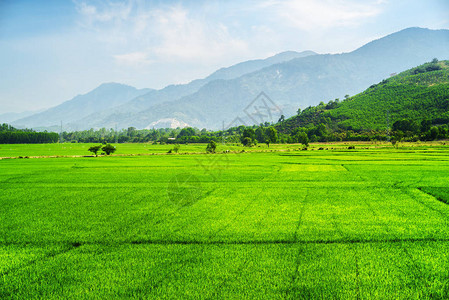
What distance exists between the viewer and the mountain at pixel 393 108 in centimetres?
11688

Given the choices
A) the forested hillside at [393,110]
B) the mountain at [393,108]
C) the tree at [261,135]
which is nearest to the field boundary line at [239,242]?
the forested hillside at [393,110]

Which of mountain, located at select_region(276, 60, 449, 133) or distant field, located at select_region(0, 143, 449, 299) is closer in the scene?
distant field, located at select_region(0, 143, 449, 299)

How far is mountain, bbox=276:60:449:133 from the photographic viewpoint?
383 feet

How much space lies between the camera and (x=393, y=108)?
132125 mm

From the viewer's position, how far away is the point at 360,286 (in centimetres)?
713

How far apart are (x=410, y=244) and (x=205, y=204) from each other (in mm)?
10181

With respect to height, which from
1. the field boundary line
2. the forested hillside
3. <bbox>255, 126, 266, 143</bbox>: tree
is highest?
the forested hillside

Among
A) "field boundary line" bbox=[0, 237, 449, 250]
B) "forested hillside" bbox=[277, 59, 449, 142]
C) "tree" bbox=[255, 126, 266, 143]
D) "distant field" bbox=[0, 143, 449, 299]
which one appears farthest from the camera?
"tree" bbox=[255, 126, 266, 143]

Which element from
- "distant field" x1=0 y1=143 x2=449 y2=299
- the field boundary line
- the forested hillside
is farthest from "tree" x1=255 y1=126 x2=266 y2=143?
the field boundary line

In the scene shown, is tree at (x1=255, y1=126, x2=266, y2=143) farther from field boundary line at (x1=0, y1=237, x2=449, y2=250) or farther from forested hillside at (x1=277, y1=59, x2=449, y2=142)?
field boundary line at (x1=0, y1=237, x2=449, y2=250)

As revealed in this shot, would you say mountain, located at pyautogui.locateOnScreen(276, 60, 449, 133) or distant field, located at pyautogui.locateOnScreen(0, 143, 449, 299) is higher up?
mountain, located at pyautogui.locateOnScreen(276, 60, 449, 133)

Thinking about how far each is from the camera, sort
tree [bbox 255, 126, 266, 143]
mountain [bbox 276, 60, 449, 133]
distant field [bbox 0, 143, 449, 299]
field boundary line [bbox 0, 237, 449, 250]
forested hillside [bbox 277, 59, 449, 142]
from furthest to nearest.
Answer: tree [bbox 255, 126, 266, 143] → mountain [bbox 276, 60, 449, 133] → forested hillside [bbox 277, 59, 449, 142] → field boundary line [bbox 0, 237, 449, 250] → distant field [bbox 0, 143, 449, 299]

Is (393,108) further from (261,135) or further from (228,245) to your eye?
(228,245)

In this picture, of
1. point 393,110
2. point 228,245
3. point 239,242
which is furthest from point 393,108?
point 228,245
